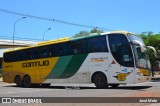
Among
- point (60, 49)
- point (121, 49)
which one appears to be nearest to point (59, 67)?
point (60, 49)

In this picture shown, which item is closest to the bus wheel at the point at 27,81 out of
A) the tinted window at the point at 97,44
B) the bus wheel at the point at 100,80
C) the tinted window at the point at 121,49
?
the bus wheel at the point at 100,80

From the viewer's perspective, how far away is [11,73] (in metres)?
30.7

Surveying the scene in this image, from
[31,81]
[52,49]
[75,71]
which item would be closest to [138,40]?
[75,71]

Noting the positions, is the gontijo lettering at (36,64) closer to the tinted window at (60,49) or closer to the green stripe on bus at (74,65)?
the tinted window at (60,49)

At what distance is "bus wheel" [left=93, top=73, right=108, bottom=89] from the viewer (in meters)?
22.8

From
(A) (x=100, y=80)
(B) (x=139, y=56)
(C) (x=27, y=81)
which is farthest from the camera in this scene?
(C) (x=27, y=81)

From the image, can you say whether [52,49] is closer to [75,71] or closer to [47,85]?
[75,71]

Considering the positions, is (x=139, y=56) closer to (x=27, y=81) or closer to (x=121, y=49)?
(x=121, y=49)

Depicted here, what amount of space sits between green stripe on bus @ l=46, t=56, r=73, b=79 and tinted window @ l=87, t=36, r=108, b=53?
6.22 feet

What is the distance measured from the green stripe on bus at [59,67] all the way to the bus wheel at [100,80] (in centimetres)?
244

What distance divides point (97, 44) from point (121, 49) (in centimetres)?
167

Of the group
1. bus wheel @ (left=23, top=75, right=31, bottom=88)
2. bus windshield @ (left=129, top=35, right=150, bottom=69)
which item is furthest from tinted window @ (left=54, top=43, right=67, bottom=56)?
bus windshield @ (left=129, top=35, right=150, bottom=69)

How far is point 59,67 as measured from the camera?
2577 centimetres

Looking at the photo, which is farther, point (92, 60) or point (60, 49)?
point (60, 49)
